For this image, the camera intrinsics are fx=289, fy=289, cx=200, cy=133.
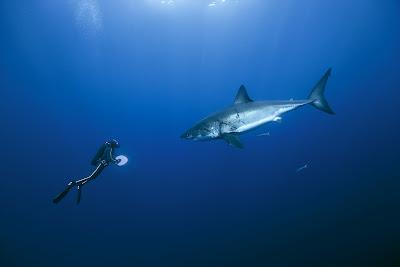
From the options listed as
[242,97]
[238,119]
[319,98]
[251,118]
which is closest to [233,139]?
[238,119]

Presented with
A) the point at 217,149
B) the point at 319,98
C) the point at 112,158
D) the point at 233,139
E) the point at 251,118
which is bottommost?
the point at 112,158

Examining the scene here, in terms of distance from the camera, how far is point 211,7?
32.2 m

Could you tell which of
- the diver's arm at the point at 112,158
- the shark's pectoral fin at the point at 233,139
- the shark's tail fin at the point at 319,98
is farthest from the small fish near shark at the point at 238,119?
the diver's arm at the point at 112,158

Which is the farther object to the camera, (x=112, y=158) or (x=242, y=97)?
(x=242, y=97)

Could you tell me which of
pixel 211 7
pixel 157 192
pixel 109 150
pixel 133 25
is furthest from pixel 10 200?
pixel 109 150

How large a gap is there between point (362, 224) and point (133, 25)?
31077 mm

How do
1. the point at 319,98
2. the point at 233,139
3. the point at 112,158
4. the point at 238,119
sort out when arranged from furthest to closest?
the point at 319,98
the point at 238,119
the point at 233,139
the point at 112,158

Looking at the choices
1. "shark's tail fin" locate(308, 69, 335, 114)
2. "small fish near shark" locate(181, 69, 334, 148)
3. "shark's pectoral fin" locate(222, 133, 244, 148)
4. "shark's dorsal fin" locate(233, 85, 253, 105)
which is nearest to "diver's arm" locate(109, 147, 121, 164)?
"small fish near shark" locate(181, 69, 334, 148)

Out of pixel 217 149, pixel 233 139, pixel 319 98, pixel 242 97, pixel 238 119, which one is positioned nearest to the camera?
pixel 233 139

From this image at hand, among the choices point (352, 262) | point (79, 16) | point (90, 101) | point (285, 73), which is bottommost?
point (352, 262)

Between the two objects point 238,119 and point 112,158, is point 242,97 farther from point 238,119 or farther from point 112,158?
point 112,158

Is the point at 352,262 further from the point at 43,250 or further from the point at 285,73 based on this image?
the point at 285,73

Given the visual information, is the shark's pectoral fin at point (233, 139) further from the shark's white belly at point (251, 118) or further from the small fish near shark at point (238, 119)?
the shark's white belly at point (251, 118)

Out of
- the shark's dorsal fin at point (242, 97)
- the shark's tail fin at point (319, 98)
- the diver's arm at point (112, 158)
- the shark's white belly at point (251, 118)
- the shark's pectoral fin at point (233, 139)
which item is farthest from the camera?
the shark's tail fin at point (319, 98)
